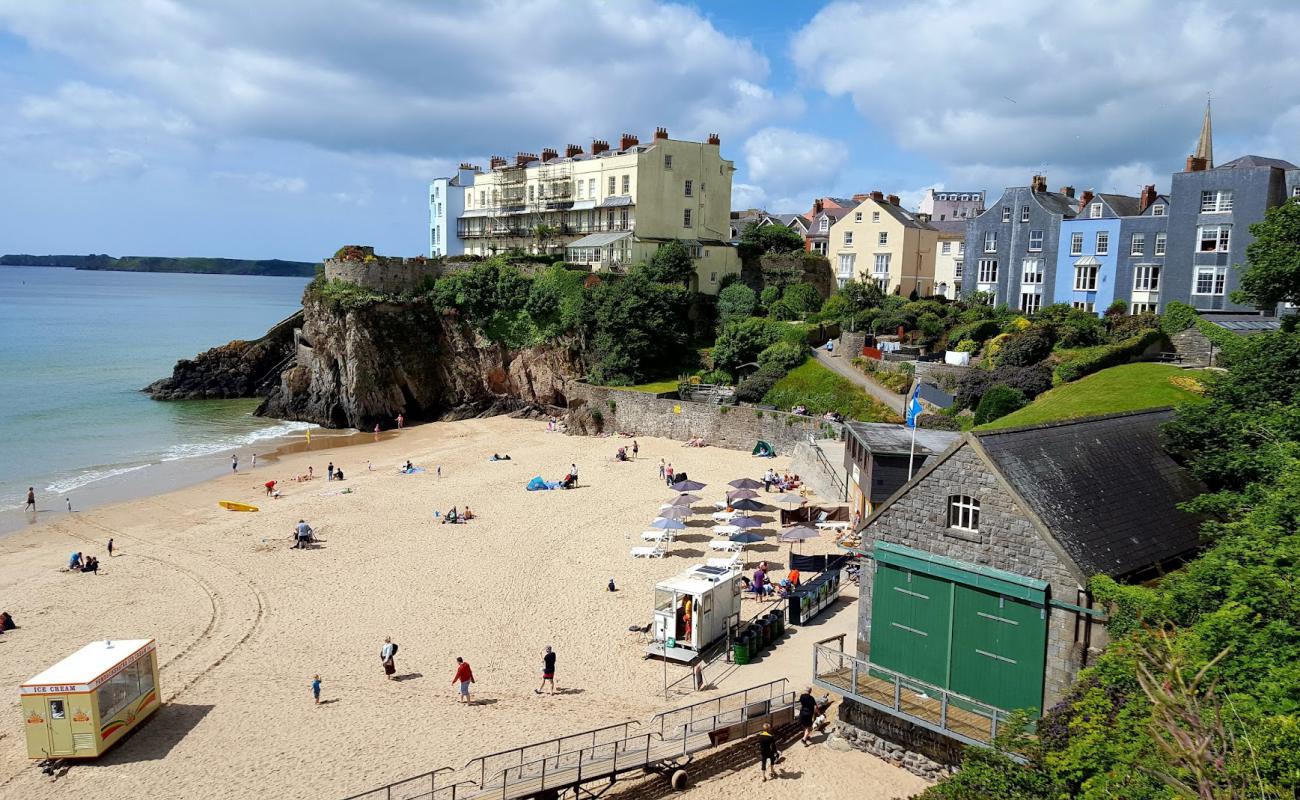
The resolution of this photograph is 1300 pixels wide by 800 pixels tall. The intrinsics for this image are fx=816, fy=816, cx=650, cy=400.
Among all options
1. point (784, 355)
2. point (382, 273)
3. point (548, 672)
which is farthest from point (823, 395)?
point (382, 273)

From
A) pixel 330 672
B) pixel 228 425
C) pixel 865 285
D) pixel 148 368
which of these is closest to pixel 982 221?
pixel 865 285

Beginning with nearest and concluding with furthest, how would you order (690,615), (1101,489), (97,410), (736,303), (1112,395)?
(1101,489)
(690,615)
(1112,395)
(736,303)
(97,410)

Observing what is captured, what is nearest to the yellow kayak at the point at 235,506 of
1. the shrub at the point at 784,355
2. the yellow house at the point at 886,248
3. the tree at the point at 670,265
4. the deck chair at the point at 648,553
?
the deck chair at the point at 648,553

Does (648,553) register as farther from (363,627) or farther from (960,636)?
(960,636)

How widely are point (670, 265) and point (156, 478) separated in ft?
90.9

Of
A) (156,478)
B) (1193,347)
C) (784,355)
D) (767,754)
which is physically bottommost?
(156,478)

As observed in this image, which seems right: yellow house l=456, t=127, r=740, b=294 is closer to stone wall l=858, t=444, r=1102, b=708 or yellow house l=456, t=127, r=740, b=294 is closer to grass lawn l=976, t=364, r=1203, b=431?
grass lawn l=976, t=364, r=1203, b=431

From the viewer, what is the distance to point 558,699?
15.0 metres

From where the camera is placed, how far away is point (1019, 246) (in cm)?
4344

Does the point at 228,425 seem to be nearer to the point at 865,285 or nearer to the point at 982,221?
the point at 865,285

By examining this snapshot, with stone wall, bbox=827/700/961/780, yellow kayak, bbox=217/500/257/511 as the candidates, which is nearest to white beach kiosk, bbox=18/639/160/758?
stone wall, bbox=827/700/961/780

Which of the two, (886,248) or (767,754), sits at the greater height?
(886,248)

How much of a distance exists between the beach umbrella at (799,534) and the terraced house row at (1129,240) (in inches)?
973

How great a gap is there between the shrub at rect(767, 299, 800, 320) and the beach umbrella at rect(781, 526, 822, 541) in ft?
80.9
